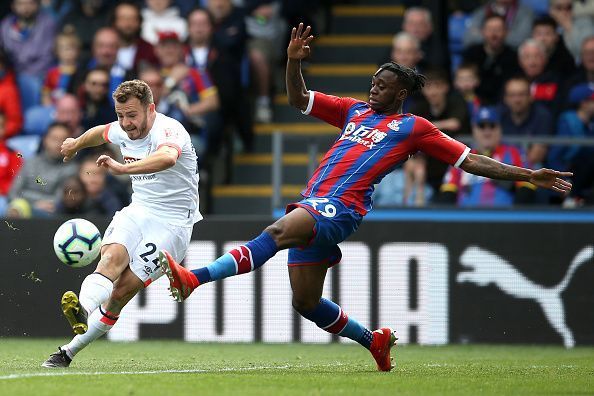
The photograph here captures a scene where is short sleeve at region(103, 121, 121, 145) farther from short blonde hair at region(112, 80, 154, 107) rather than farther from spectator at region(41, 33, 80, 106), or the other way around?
spectator at region(41, 33, 80, 106)

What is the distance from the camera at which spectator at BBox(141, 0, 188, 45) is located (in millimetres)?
18078

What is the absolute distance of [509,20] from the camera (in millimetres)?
17188

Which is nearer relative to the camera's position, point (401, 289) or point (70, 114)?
point (401, 289)

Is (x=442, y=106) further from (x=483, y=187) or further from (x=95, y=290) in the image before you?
(x=95, y=290)

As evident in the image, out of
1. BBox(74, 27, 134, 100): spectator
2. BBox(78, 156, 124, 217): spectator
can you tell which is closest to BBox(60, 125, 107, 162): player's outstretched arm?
BBox(78, 156, 124, 217): spectator

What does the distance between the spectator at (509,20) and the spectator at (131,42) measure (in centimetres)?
423

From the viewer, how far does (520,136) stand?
50.5ft

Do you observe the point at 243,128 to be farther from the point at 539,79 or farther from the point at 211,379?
the point at 211,379

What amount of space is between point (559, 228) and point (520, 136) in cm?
156

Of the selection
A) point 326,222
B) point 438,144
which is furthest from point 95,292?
point 438,144

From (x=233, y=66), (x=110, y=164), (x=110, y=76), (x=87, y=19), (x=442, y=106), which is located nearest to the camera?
(x=110, y=164)

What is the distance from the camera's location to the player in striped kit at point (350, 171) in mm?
9469

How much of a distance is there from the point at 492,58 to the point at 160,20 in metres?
4.77

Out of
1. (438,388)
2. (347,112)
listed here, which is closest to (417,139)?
(347,112)
